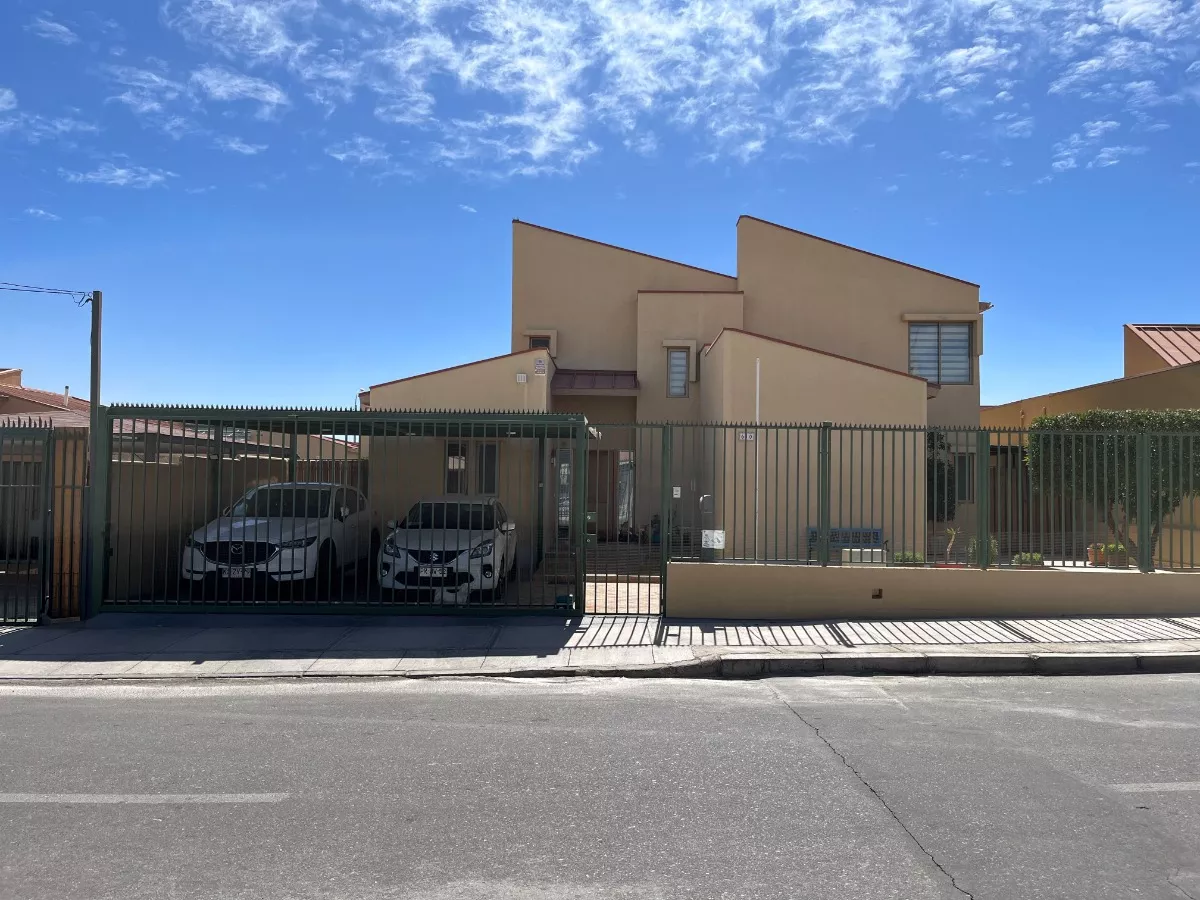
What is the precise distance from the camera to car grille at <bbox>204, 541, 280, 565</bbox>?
1018 cm

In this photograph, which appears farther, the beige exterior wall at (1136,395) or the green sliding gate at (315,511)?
the beige exterior wall at (1136,395)

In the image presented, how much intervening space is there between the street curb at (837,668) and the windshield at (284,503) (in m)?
2.79

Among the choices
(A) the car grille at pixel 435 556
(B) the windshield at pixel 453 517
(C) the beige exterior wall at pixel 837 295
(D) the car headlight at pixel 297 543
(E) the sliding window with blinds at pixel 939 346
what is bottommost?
(A) the car grille at pixel 435 556

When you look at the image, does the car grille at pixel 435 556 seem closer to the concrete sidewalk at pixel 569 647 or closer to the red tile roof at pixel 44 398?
the concrete sidewalk at pixel 569 647

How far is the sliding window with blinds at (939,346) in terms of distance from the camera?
22031 millimetres

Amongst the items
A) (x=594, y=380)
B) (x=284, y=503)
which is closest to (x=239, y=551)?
(x=284, y=503)

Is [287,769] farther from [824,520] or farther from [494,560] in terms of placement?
[824,520]

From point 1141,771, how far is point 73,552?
33.1 feet

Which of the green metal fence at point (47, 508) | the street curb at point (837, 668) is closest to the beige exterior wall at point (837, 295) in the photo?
the street curb at point (837, 668)

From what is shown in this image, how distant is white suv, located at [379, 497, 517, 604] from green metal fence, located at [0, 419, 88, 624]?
3.35 metres

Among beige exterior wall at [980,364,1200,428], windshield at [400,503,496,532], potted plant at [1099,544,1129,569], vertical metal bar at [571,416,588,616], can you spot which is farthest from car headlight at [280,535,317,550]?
beige exterior wall at [980,364,1200,428]

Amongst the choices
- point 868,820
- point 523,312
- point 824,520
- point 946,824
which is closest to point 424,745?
point 868,820

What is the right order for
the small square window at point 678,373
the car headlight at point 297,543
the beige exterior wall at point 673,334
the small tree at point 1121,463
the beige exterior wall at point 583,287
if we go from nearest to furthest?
the small tree at point 1121,463
the car headlight at point 297,543
the beige exterior wall at point 673,334
the small square window at point 678,373
the beige exterior wall at point 583,287

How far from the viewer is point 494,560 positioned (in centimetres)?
1003
